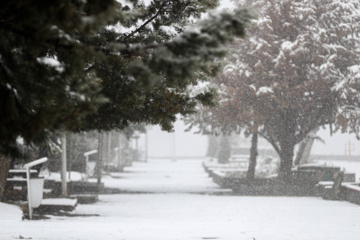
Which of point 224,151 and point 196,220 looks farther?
point 224,151

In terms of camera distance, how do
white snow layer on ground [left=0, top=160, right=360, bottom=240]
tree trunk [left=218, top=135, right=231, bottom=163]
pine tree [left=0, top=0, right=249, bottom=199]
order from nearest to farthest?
1. pine tree [left=0, top=0, right=249, bottom=199]
2. white snow layer on ground [left=0, top=160, right=360, bottom=240]
3. tree trunk [left=218, top=135, right=231, bottom=163]

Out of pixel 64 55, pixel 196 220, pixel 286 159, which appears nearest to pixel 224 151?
pixel 286 159

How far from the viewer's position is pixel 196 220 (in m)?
13.3

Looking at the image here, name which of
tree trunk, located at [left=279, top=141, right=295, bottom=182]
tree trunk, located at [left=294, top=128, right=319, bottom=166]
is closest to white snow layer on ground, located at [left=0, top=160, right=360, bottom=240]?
tree trunk, located at [left=279, top=141, right=295, bottom=182]

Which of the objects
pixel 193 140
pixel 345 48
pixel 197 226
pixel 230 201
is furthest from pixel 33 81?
pixel 193 140

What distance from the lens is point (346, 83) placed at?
21594mm

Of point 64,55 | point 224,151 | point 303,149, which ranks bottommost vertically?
point 224,151

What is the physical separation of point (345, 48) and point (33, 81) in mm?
19393

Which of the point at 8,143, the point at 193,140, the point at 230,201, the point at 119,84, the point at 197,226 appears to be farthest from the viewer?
the point at 193,140

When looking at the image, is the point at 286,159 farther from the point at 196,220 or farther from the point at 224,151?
the point at 224,151

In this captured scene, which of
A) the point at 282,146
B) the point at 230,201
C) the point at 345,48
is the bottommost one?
the point at 230,201

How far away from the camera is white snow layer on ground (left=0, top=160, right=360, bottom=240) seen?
1002 cm

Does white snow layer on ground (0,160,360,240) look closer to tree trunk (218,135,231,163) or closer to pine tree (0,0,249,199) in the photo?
pine tree (0,0,249,199)

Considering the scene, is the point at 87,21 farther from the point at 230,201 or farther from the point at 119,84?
the point at 230,201
